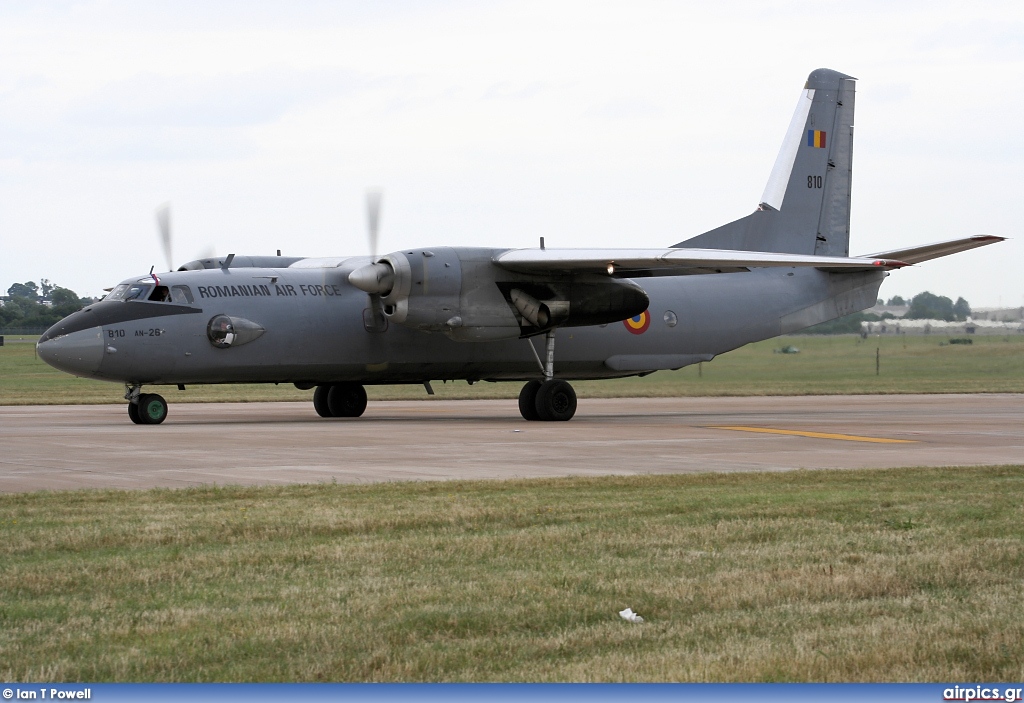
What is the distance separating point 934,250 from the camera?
26094mm

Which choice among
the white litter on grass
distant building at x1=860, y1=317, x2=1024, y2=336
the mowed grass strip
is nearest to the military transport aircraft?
the mowed grass strip

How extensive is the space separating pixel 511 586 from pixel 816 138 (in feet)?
81.0

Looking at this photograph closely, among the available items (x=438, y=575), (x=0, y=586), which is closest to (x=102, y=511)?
(x=0, y=586)

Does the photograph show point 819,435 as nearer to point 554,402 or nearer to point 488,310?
point 554,402

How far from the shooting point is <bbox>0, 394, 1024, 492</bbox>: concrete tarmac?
13969 mm

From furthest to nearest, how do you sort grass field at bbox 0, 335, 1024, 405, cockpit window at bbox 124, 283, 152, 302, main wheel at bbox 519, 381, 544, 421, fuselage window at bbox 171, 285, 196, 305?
grass field at bbox 0, 335, 1024, 405, main wheel at bbox 519, 381, 544, 421, fuselage window at bbox 171, 285, 196, 305, cockpit window at bbox 124, 283, 152, 302

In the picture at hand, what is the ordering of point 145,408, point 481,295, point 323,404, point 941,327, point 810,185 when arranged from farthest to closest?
point 941,327 → point 810,185 → point 323,404 → point 481,295 → point 145,408

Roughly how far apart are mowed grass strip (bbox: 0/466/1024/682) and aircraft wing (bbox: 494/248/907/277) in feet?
36.3

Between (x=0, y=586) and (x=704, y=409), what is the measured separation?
23.9m

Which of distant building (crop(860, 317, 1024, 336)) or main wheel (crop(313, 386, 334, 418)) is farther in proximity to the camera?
distant building (crop(860, 317, 1024, 336))

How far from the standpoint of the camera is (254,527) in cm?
938

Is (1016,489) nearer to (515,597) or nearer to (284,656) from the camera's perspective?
(515,597)

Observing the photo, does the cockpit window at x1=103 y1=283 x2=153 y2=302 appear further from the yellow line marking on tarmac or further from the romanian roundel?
the yellow line marking on tarmac

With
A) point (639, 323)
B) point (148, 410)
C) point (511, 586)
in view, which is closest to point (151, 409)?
point (148, 410)
